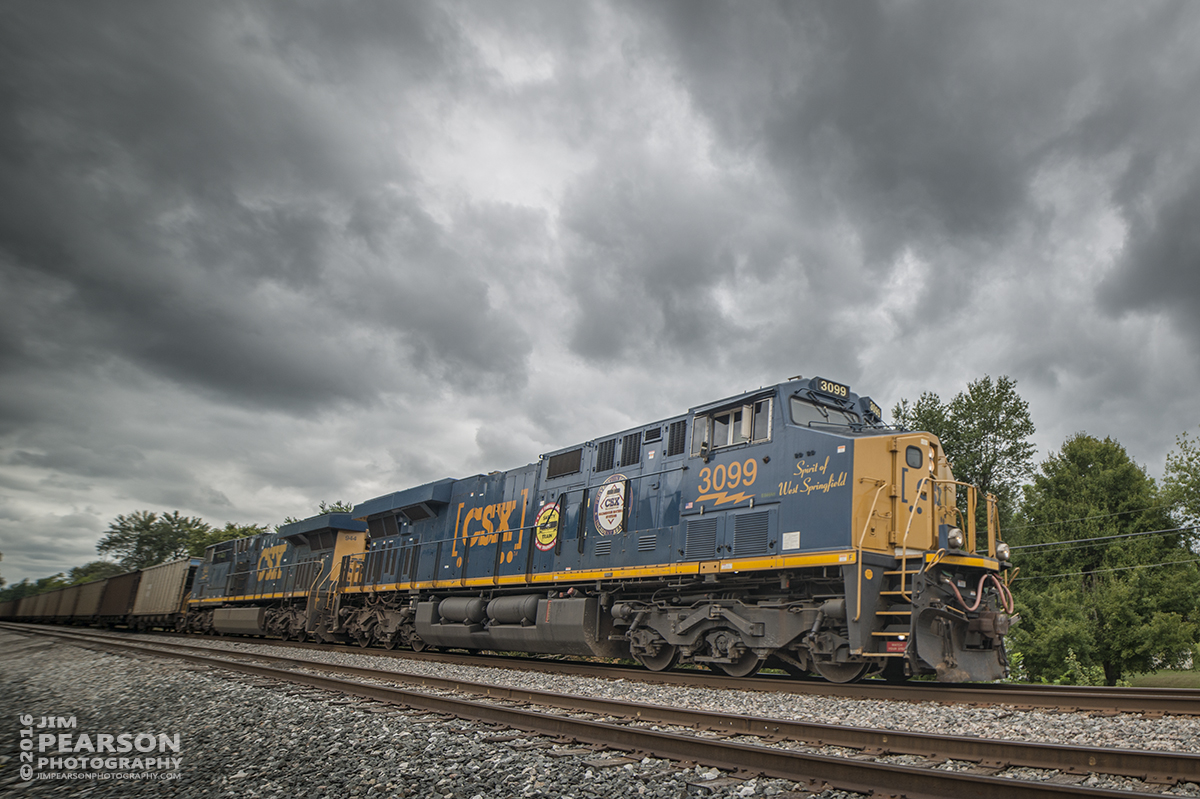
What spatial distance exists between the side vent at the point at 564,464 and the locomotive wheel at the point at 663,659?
3.80 metres

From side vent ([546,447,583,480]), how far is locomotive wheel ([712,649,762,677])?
4.91 meters

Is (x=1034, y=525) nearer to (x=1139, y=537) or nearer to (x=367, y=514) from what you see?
(x=1139, y=537)

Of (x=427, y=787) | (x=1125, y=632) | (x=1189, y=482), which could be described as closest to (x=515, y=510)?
(x=427, y=787)

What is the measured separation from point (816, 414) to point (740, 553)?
2307 mm

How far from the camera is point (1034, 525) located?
29531mm

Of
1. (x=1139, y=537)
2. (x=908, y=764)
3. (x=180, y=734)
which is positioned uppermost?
(x=1139, y=537)

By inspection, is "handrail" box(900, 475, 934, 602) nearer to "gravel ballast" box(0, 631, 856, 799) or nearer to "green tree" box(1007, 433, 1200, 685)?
"gravel ballast" box(0, 631, 856, 799)

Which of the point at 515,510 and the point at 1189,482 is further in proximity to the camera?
the point at 1189,482

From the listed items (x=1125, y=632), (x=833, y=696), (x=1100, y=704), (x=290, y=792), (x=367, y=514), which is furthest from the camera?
(x=1125, y=632)

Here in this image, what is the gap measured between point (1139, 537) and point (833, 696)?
88.2 ft

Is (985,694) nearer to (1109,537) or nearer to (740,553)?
(740,553)

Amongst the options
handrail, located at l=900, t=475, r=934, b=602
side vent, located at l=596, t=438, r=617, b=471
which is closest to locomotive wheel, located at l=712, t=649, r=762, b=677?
handrail, located at l=900, t=475, r=934, b=602

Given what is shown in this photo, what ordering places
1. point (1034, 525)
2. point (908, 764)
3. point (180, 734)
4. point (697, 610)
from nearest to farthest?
point (908, 764) → point (180, 734) → point (697, 610) → point (1034, 525)

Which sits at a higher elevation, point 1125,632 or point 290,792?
point 1125,632
